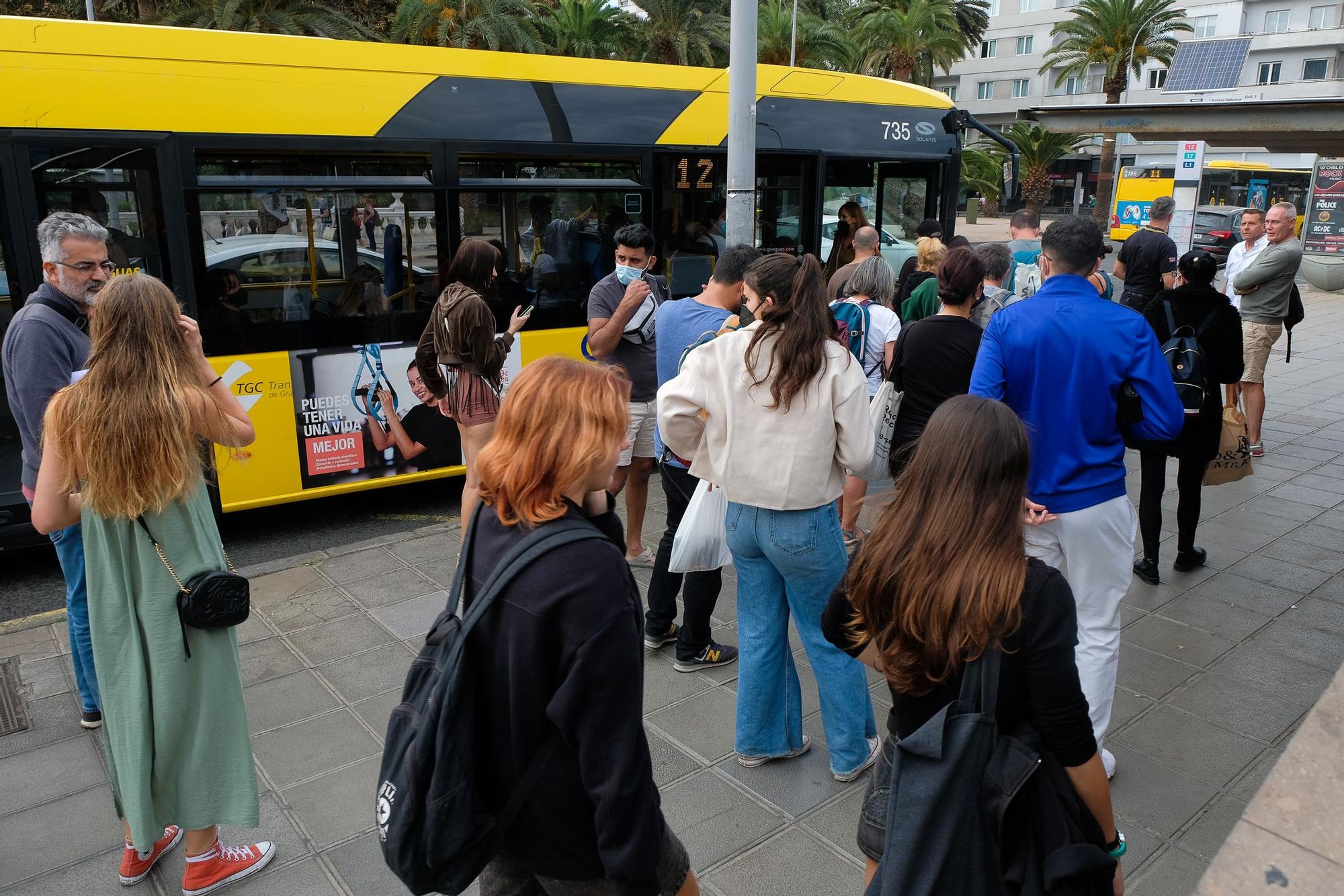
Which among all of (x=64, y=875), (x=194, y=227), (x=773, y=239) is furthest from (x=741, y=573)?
(x=773, y=239)

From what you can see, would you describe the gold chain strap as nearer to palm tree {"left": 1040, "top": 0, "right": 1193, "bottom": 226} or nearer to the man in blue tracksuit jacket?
the man in blue tracksuit jacket

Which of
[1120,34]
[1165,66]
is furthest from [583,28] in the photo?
[1165,66]

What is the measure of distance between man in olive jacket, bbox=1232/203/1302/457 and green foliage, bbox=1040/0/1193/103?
39754 millimetres

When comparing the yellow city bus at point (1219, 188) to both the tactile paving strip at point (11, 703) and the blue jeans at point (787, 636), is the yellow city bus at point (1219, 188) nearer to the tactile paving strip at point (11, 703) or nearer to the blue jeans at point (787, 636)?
the blue jeans at point (787, 636)

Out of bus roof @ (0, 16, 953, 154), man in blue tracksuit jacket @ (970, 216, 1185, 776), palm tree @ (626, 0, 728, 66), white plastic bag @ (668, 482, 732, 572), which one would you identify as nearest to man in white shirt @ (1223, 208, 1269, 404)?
bus roof @ (0, 16, 953, 154)

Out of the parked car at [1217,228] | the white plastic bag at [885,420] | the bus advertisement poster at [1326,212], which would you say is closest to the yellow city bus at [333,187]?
the white plastic bag at [885,420]

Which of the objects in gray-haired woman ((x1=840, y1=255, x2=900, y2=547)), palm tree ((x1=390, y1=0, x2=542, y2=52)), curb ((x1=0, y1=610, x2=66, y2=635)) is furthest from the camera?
palm tree ((x1=390, y1=0, x2=542, y2=52))

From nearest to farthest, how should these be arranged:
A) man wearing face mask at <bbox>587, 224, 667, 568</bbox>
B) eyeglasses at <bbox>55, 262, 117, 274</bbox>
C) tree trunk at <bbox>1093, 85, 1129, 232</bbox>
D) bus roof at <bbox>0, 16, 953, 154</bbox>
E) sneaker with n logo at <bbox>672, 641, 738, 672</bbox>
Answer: eyeglasses at <bbox>55, 262, 117, 274</bbox>, sneaker with n logo at <bbox>672, 641, 738, 672</bbox>, bus roof at <bbox>0, 16, 953, 154</bbox>, man wearing face mask at <bbox>587, 224, 667, 568</bbox>, tree trunk at <bbox>1093, 85, 1129, 232</bbox>

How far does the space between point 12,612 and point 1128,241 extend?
27.2 feet

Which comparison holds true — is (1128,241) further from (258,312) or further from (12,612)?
(12,612)

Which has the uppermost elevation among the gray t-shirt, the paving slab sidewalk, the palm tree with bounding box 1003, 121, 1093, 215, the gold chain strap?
the palm tree with bounding box 1003, 121, 1093, 215

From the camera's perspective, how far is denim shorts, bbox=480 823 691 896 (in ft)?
6.48

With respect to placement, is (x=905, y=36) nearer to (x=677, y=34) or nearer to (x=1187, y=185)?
(x=677, y=34)

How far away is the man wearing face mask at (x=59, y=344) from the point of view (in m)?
3.35
